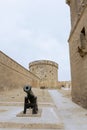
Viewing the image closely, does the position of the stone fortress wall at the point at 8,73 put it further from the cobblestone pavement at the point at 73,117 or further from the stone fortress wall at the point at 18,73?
the cobblestone pavement at the point at 73,117

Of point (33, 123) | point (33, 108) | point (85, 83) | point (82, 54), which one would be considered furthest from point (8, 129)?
point (82, 54)

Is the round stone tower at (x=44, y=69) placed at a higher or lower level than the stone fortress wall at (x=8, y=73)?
higher

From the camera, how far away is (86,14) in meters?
5.96

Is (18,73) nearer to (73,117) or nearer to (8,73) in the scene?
(8,73)

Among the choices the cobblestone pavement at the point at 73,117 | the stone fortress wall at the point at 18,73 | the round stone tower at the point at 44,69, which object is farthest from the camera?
the round stone tower at the point at 44,69

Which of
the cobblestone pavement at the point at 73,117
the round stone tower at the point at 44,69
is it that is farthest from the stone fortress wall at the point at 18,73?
the cobblestone pavement at the point at 73,117

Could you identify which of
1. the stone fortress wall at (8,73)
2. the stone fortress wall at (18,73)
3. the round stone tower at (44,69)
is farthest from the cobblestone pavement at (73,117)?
the round stone tower at (44,69)

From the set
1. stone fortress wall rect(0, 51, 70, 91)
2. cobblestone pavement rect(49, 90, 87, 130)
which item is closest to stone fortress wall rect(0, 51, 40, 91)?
stone fortress wall rect(0, 51, 70, 91)

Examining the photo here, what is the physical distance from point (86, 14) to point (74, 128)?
12.5 feet

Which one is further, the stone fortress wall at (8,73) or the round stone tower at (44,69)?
the round stone tower at (44,69)

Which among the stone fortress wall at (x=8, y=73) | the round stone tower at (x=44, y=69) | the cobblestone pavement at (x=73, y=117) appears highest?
the round stone tower at (x=44, y=69)

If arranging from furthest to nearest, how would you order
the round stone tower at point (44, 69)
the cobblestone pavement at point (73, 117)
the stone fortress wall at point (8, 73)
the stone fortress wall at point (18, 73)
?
1. the round stone tower at point (44, 69)
2. the stone fortress wall at point (18, 73)
3. the stone fortress wall at point (8, 73)
4. the cobblestone pavement at point (73, 117)

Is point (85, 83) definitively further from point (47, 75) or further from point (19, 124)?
point (47, 75)

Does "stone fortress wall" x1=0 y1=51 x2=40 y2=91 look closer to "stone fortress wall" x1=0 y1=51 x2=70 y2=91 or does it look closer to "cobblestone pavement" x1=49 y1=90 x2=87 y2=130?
"stone fortress wall" x1=0 y1=51 x2=70 y2=91
